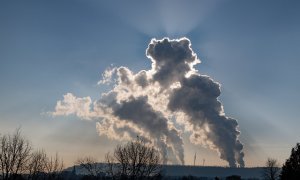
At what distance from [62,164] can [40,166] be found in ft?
36.6

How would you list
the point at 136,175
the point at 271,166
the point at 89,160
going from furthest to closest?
1. the point at 271,166
2. the point at 89,160
3. the point at 136,175

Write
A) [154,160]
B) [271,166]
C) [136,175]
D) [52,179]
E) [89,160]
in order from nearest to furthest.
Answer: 1. [136,175]
2. [154,160]
3. [52,179]
4. [89,160]
5. [271,166]

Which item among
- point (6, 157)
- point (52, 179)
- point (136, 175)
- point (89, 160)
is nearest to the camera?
point (6, 157)

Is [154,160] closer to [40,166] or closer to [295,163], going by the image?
[40,166]

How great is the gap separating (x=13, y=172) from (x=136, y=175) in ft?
75.1

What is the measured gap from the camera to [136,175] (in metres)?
64.2

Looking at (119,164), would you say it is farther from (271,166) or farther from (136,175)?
(271,166)

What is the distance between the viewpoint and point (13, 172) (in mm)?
46969

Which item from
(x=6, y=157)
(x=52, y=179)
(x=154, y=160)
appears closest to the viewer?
(x=6, y=157)

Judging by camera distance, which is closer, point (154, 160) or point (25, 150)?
point (25, 150)

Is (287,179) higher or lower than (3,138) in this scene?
lower

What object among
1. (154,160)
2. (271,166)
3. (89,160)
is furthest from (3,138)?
(271,166)

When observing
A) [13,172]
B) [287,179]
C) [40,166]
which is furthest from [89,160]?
[287,179]

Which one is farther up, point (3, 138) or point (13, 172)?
point (3, 138)
